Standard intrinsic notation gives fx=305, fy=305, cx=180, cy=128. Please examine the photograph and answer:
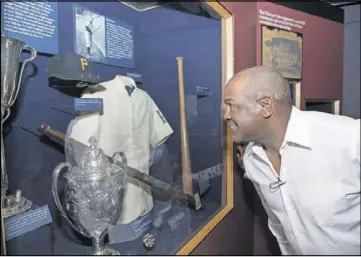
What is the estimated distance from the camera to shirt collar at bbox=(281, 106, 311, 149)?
67cm

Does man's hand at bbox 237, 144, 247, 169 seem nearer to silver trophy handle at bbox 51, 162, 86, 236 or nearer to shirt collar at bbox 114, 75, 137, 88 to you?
shirt collar at bbox 114, 75, 137, 88

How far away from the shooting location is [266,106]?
2.30 feet

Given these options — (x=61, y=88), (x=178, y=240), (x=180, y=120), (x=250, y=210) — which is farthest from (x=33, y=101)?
(x=250, y=210)

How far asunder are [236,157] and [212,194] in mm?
177

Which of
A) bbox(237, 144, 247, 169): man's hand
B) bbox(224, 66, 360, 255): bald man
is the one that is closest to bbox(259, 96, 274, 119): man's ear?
bbox(224, 66, 360, 255): bald man

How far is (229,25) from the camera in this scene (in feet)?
3.86

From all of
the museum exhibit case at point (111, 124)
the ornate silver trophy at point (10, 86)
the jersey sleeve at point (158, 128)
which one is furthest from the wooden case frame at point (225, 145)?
the ornate silver trophy at point (10, 86)

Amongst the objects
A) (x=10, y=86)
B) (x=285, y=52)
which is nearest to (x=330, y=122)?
(x=285, y=52)

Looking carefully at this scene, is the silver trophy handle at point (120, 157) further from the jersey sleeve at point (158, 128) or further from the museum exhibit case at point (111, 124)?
the jersey sleeve at point (158, 128)

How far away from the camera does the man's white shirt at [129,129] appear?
768 millimetres

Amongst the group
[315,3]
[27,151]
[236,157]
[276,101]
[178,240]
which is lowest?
[178,240]

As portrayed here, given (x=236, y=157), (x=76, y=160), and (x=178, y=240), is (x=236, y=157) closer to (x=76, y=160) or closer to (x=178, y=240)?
(x=178, y=240)

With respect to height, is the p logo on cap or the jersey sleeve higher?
the p logo on cap

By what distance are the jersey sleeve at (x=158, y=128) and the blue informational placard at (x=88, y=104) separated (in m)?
0.20
